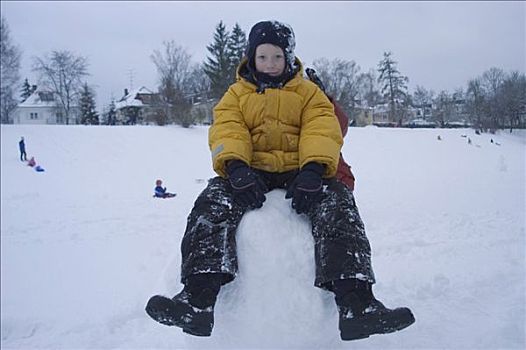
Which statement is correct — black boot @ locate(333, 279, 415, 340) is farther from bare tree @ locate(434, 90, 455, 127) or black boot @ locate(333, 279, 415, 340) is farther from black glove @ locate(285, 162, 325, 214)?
bare tree @ locate(434, 90, 455, 127)

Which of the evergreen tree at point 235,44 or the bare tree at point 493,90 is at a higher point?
the evergreen tree at point 235,44

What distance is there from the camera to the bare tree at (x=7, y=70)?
29.2m

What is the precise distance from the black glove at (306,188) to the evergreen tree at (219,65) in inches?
1248

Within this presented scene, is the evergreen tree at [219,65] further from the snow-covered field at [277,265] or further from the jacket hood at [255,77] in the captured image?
the jacket hood at [255,77]

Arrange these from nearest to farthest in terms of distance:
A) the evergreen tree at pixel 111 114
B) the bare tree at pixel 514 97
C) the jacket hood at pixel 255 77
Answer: the jacket hood at pixel 255 77 < the bare tree at pixel 514 97 < the evergreen tree at pixel 111 114

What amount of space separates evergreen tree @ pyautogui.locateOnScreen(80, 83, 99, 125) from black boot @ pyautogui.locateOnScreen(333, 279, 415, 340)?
42133 mm

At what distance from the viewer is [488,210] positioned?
25.1ft

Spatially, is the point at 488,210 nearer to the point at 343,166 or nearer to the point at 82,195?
the point at 343,166

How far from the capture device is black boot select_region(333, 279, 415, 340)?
81.4 inches

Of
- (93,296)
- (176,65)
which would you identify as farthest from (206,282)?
(176,65)

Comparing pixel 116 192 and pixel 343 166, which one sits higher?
pixel 343 166

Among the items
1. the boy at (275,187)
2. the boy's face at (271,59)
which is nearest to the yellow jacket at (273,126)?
the boy at (275,187)

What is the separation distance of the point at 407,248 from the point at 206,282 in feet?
13.7

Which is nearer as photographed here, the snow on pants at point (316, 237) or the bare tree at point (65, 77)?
the snow on pants at point (316, 237)
